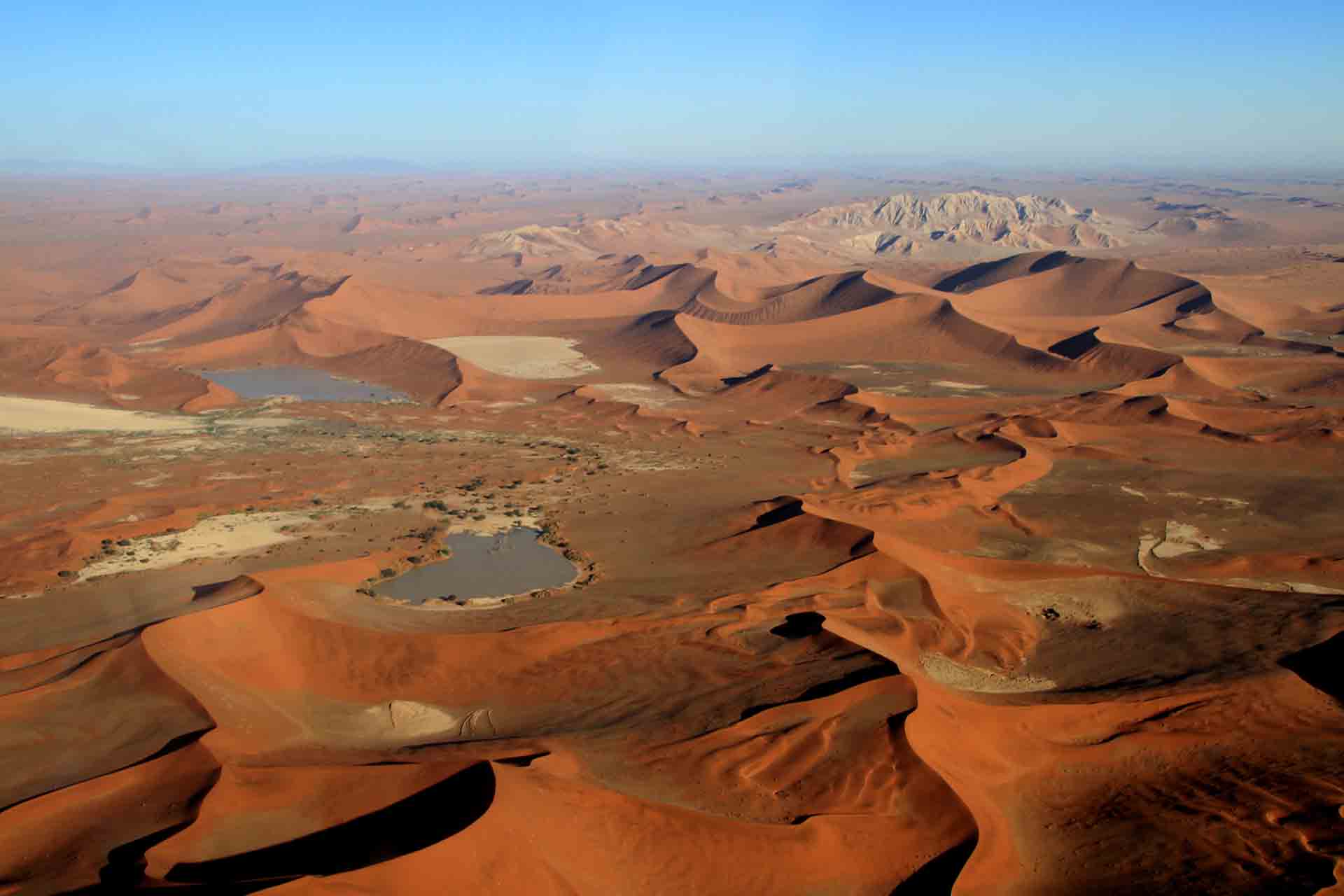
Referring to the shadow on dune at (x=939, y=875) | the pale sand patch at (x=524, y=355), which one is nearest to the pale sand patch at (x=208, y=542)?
the shadow on dune at (x=939, y=875)

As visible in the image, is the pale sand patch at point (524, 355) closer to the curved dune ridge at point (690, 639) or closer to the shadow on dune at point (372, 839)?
the curved dune ridge at point (690, 639)

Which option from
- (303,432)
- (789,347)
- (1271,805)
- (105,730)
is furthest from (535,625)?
(789,347)

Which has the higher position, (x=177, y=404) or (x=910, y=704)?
(x=910, y=704)

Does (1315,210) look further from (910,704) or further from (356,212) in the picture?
(910,704)

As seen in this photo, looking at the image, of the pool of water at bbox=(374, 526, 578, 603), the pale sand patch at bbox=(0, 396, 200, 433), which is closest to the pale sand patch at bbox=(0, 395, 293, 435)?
the pale sand patch at bbox=(0, 396, 200, 433)

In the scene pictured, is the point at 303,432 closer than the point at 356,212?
Yes

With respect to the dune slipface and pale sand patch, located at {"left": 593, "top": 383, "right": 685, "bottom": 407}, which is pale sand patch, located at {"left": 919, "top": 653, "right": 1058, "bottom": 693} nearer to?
the dune slipface
